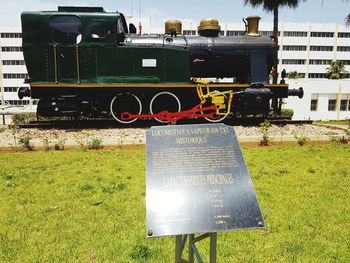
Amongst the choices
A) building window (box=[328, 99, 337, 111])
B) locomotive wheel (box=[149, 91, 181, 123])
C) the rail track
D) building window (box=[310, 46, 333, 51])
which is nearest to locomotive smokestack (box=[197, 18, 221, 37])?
locomotive wheel (box=[149, 91, 181, 123])

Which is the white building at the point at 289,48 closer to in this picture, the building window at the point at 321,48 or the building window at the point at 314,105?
the building window at the point at 321,48

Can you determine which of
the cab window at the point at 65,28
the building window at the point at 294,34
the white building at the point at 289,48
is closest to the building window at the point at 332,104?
the white building at the point at 289,48

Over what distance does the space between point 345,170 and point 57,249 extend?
21.3 feet

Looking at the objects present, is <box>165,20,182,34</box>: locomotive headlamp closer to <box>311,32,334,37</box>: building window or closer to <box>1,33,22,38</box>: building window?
<box>1,33,22,38</box>: building window

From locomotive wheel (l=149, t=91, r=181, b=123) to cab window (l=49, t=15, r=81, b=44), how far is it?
370 cm

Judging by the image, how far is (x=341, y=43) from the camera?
65750 mm

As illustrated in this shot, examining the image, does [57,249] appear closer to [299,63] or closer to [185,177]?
[185,177]

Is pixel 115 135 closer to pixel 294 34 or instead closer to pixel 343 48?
pixel 294 34

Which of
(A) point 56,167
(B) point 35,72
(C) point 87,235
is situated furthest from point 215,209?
(B) point 35,72

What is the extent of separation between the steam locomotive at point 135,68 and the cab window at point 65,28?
34mm

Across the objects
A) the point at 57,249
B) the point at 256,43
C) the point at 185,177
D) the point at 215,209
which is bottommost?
the point at 57,249

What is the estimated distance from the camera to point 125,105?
12.3 meters

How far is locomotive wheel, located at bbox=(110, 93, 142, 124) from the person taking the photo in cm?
1216

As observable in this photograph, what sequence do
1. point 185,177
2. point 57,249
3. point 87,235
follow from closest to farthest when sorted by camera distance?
1. point 185,177
2. point 57,249
3. point 87,235
